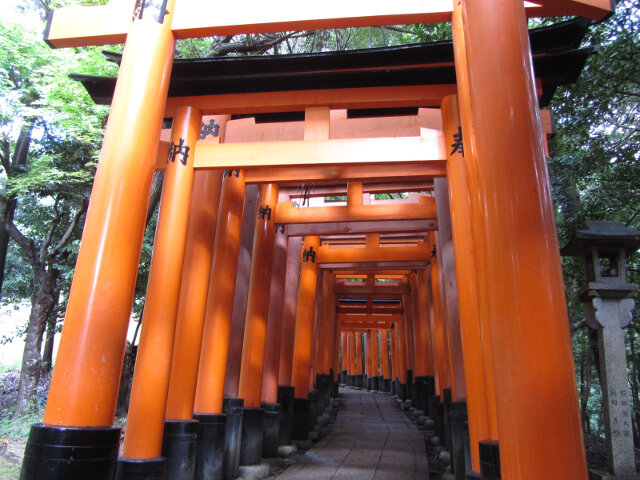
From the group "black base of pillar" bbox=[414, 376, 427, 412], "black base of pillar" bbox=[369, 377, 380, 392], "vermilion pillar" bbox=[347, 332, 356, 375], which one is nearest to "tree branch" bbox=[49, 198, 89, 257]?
"black base of pillar" bbox=[414, 376, 427, 412]

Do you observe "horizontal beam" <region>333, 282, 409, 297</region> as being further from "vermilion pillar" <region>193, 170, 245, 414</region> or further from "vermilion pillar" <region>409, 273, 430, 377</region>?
"vermilion pillar" <region>193, 170, 245, 414</region>

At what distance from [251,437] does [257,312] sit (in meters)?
1.99

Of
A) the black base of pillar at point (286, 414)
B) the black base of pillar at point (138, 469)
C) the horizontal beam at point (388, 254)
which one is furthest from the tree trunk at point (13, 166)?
the black base of pillar at point (138, 469)

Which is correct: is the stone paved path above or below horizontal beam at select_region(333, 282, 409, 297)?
below

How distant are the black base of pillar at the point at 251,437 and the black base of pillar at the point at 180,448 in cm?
213

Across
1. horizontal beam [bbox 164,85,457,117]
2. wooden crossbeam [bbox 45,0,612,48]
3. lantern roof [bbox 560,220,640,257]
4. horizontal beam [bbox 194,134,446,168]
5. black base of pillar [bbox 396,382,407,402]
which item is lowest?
black base of pillar [bbox 396,382,407,402]

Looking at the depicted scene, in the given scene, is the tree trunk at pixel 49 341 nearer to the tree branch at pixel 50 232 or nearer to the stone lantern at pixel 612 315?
the tree branch at pixel 50 232

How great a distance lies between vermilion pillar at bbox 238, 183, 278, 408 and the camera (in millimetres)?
7781

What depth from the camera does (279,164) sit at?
18.8 feet

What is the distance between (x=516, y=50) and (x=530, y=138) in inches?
24.5

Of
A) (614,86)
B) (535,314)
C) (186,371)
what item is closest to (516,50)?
(535,314)

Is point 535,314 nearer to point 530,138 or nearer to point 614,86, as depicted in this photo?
point 530,138

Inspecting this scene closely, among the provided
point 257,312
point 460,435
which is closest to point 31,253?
point 257,312

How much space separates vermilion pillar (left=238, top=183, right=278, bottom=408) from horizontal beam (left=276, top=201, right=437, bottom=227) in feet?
2.46
